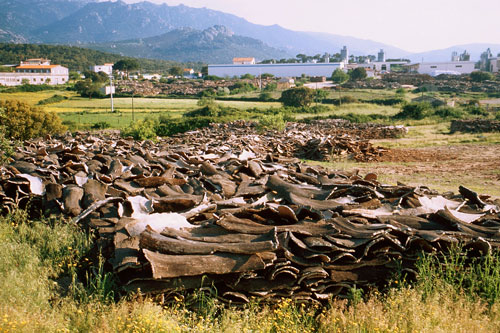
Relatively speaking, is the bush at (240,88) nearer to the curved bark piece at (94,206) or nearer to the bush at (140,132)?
the bush at (140,132)

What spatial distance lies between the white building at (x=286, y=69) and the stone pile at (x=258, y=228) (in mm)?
119467

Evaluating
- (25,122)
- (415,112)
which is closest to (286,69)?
(415,112)

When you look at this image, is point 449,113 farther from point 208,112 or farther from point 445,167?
point 445,167

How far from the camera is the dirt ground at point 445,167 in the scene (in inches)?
528

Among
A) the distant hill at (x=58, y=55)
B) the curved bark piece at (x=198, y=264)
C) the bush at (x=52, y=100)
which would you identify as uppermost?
the distant hill at (x=58, y=55)

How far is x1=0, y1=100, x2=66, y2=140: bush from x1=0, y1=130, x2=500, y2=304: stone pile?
2218 cm

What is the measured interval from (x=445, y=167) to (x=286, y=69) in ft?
366

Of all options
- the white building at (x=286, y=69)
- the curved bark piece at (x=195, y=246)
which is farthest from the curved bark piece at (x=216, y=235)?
the white building at (x=286, y=69)

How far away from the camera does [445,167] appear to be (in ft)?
55.5

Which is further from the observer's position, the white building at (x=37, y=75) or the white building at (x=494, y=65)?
the white building at (x=494, y=65)

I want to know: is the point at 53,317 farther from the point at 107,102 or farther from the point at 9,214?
the point at 107,102

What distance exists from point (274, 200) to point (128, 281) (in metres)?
2.41

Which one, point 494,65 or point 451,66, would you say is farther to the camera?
point 451,66

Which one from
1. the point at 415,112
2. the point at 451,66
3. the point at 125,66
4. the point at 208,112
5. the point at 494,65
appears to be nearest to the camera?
the point at 415,112
